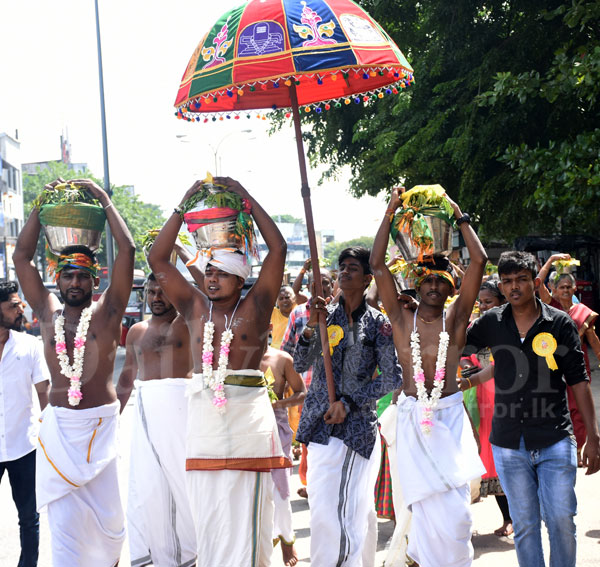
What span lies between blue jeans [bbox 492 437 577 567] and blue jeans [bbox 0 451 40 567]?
10.3 feet

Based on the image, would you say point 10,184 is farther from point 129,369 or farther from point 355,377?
point 355,377

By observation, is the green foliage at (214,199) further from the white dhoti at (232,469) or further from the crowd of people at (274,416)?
the white dhoti at (232,469)

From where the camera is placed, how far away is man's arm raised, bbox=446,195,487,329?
476 centimetres

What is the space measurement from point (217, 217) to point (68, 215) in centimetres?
108

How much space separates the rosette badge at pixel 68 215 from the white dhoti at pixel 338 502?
2004 mm

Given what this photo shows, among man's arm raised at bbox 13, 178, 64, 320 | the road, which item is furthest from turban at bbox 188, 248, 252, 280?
the road

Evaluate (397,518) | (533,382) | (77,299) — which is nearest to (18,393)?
(77,299)

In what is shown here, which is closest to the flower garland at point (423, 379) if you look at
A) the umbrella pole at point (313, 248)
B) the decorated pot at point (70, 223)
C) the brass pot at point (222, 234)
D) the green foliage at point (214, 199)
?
the umbrella pole at point (313, 248)

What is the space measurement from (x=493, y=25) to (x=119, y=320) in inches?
463

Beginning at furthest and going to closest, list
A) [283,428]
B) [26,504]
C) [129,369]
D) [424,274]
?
[283,428] < [129,369] < [26,504] < [424,274]

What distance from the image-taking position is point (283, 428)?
6.51 meters

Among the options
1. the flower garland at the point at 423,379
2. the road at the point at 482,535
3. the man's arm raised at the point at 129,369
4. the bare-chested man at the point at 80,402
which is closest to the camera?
the flower garland at the point at 423,379

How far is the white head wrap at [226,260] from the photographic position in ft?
15.3

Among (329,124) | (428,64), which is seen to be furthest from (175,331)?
(329,124)
